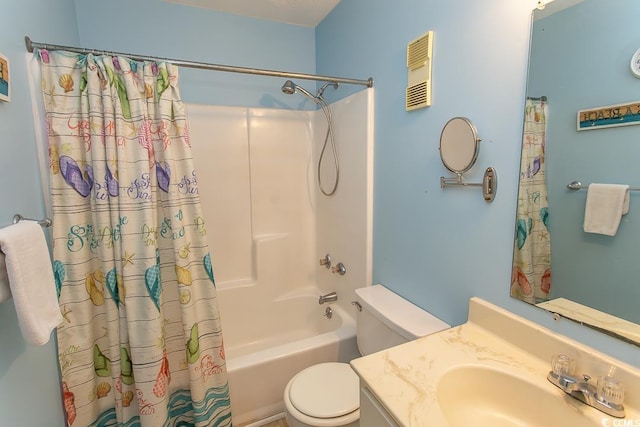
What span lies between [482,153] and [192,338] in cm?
153

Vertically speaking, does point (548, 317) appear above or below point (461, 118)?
below

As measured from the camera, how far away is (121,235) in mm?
1301

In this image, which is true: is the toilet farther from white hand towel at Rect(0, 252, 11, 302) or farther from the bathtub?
white hand towel at Rect(0, 252, 11, 302)

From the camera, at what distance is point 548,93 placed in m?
0.89

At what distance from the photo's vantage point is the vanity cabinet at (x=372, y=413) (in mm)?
790

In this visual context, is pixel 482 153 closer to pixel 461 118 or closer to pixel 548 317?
pixel 461 118

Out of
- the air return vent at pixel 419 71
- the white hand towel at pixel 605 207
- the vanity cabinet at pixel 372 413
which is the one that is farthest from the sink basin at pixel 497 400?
the air return vent at pixel 419 71

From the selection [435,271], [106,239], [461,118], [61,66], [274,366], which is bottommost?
[274,366]

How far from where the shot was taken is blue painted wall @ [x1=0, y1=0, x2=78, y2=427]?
2.95 ft

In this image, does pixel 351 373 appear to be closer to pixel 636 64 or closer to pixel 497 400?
pixel 497 400

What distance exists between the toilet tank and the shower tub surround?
9.0 inches

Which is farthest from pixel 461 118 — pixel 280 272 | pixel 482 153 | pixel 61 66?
pixel 280 272

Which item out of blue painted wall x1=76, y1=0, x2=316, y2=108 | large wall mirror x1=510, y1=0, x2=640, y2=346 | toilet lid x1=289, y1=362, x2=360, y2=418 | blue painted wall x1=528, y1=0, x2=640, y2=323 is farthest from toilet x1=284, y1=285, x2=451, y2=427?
blue painted wall x1=76, y1=0, x2=316, y2=108

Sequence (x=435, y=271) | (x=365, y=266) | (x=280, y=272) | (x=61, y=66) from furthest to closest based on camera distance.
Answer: (x=280, y=272)
(x=365, y=266)
(x=435, y=271)
(x=61, y=66)
